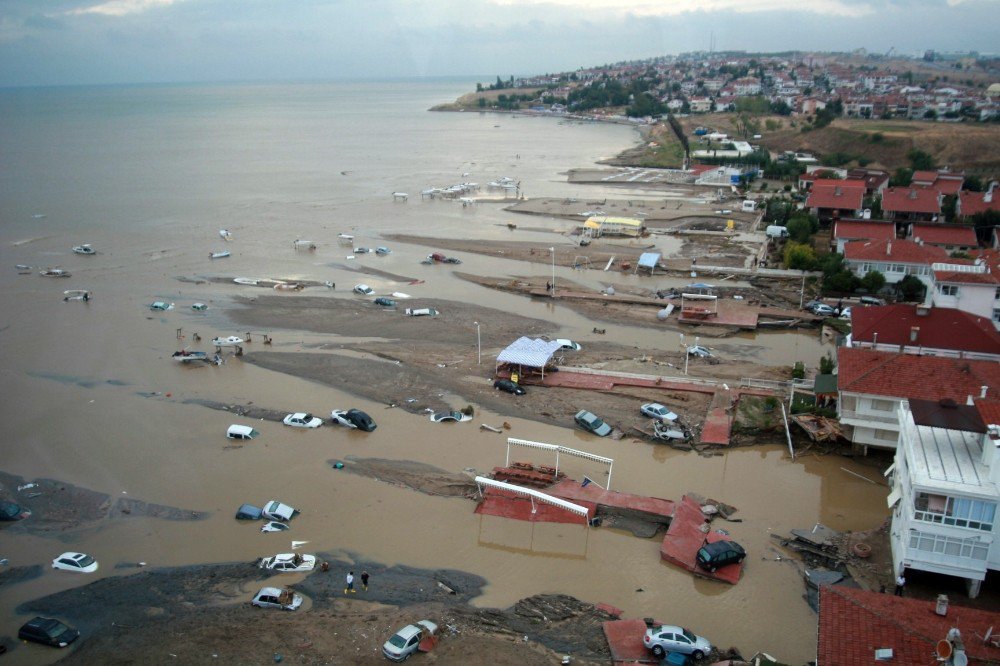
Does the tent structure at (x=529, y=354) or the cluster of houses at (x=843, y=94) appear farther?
the cluster of houses at (x=843, y=94)

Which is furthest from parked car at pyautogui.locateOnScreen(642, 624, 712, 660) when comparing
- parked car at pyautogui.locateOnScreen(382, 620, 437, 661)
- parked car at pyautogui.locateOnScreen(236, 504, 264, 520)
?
parked car at pyautogui.locateOnScreen(236, 504, 264, 520)

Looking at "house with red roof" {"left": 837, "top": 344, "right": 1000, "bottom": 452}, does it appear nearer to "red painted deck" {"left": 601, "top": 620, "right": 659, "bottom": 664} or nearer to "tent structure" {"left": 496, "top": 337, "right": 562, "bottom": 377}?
"red painted deck" {"left": 601, "top": 620, "right": 659, "bottom": 664}

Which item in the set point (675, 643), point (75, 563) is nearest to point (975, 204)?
point (675, 643)

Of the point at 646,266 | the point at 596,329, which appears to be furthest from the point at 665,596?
the point at 646,266

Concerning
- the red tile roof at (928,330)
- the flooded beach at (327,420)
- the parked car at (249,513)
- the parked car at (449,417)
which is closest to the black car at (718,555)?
the flooded beach at (327,420)

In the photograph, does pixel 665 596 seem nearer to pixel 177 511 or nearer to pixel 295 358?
pixel 177 511

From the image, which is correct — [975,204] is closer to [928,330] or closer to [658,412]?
[928,330]

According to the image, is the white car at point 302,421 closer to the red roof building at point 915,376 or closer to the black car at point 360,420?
the black car at point 360,420
